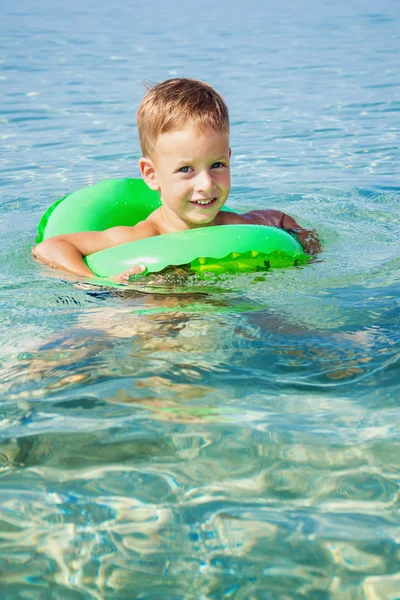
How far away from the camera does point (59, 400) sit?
2660mm

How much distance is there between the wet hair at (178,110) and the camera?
3.68 meters

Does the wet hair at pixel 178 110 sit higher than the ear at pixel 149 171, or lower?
higher

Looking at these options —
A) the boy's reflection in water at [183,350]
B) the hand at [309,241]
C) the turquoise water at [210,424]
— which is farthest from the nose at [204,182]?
the hand at [309,241]

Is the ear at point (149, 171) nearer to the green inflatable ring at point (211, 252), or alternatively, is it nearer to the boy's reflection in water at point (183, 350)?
the green inflatable ring at point (211, 252)

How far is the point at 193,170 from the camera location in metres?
3.74

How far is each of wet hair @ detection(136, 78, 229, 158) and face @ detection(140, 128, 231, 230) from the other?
0.13 ft

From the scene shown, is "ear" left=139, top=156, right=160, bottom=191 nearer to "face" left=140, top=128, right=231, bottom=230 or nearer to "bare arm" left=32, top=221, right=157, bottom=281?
"face" left=140, top=128, right=231, bottom=230

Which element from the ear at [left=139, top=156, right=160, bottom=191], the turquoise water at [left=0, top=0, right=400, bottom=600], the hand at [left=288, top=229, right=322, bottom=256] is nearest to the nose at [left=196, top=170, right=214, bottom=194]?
the ear at [left=139, top=156, right=160, bottom=191]

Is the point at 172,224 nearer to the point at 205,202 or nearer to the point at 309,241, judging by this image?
the point at 205,202

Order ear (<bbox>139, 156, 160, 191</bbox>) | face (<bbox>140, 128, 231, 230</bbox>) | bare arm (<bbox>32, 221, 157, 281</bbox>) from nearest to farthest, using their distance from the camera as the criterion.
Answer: face (<bbox>140, 128, 231, 230</bbox>), bare arm (<bbox>32, 221, 157, 281</bbox>), ear (<bbox>139, 156, 160, 191</bbox>)

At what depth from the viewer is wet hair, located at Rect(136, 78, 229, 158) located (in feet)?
12.1

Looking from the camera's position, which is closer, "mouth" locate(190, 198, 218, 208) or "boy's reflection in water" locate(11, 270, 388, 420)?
"boy's reflection in water" locate(11, 270, 388, 420)

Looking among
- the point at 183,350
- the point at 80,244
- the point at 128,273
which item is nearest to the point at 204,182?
the point at 128,273

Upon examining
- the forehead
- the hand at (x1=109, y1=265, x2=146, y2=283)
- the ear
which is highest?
the forehead
